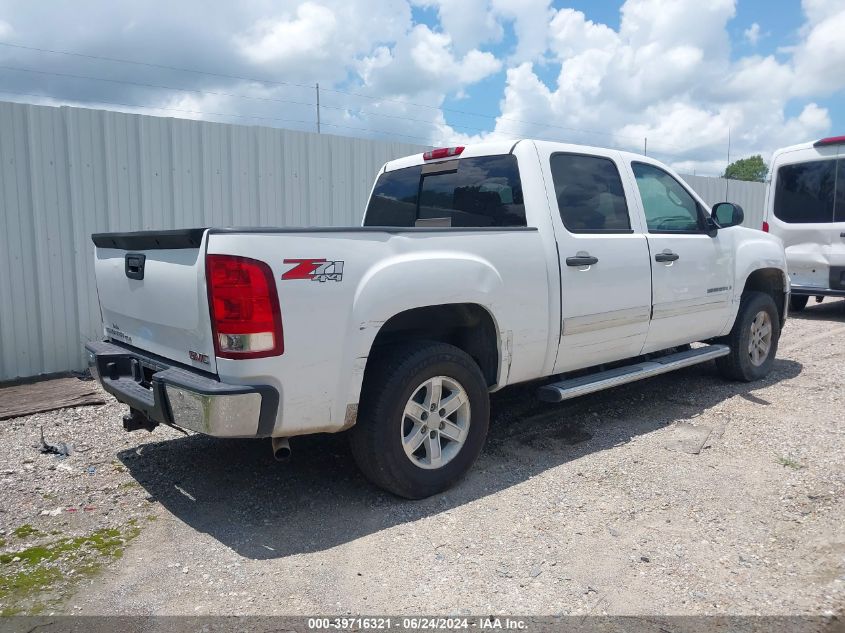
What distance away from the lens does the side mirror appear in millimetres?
5560

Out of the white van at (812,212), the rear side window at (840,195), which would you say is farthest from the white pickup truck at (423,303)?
the rear side window at (840,195)

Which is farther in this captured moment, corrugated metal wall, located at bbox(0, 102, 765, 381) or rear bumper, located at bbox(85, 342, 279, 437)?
corrugated metal wall, located at bbox(0, 102, 765, 381)

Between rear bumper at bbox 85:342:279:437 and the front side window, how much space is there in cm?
331

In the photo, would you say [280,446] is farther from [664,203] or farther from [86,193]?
[86,193]

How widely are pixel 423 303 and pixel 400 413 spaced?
59 cm

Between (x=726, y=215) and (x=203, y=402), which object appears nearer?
(x=203, y=402)

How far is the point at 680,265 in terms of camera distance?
524 centimetres

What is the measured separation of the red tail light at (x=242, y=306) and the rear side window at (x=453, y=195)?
1.95 m

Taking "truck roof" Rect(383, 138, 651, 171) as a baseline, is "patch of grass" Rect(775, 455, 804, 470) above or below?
below

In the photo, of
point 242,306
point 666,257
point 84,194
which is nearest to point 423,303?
point 242,306

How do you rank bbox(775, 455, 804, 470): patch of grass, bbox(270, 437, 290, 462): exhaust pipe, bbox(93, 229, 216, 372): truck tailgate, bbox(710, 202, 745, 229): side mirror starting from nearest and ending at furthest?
bbox(93, 229, 216, 372): truck tailgate < bbox(270, 437, 290, 462): exhaust pipe < bbox(775, 455, 804, 470): patch of grass < bbox(710, 202, 745, 229): side mirror

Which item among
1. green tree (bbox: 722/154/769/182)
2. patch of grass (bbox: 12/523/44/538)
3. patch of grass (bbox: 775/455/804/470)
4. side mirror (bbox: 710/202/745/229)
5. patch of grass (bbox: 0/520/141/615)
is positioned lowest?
patch of grass (bbox: 0/520/141/615)

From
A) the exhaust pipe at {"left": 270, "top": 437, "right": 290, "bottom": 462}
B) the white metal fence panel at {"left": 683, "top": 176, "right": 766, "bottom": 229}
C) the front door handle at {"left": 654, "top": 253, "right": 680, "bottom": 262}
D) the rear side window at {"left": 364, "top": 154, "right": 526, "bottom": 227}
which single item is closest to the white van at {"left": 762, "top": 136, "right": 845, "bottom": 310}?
the white metal fence panel at {"left": 683, "top": 176, "right": 766, "bottom": 229}

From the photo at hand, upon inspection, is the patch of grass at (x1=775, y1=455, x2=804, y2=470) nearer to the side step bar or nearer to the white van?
the side step bar
